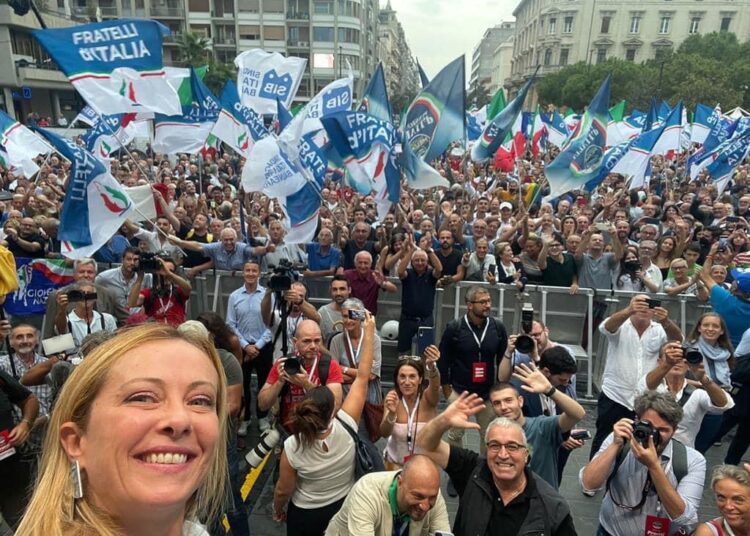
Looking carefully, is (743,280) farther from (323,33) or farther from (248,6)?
(248,6)

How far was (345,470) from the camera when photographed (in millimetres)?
2973

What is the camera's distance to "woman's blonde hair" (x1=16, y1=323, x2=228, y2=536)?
1084 mm

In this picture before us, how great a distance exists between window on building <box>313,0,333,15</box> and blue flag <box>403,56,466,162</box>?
2308 inches

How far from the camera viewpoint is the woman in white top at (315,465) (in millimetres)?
2760

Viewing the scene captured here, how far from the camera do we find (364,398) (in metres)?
3.39

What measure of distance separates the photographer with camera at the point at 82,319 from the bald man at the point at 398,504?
10.4 ft

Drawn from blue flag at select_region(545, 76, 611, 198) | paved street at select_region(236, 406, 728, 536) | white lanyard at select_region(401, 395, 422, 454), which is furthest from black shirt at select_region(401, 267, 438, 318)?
blue flag at select_region(545, 76, 611, 198)

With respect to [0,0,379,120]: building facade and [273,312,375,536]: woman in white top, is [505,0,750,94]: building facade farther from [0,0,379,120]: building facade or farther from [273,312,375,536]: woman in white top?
[273,312,375,536]: woman in white top

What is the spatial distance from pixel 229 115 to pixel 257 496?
7.04 m

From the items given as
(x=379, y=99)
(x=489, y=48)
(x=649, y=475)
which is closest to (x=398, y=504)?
(x=649, y=475)

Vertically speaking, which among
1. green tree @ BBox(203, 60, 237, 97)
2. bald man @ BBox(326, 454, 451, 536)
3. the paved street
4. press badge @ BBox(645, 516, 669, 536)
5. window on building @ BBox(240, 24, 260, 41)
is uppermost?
window on building @ BBox(240, 24, 260, 41)

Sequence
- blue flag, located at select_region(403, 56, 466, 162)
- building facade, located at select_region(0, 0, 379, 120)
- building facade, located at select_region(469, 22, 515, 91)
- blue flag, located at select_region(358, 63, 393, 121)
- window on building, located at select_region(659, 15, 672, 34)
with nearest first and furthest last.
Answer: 1. blue flag, located at select_region(403, 56, 466, 162)
2. blue flag, located at select_region(358, 63, 393, 121)
3. building facade, located at select_region(0, 0, 379, 120)
4. window on building, located at select_region(659, 15, 672, 34)
5. building facade, located at select_region(469, 22, 515, 91)

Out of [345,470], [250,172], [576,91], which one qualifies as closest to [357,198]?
[250,172]

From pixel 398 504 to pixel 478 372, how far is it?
2327mm
